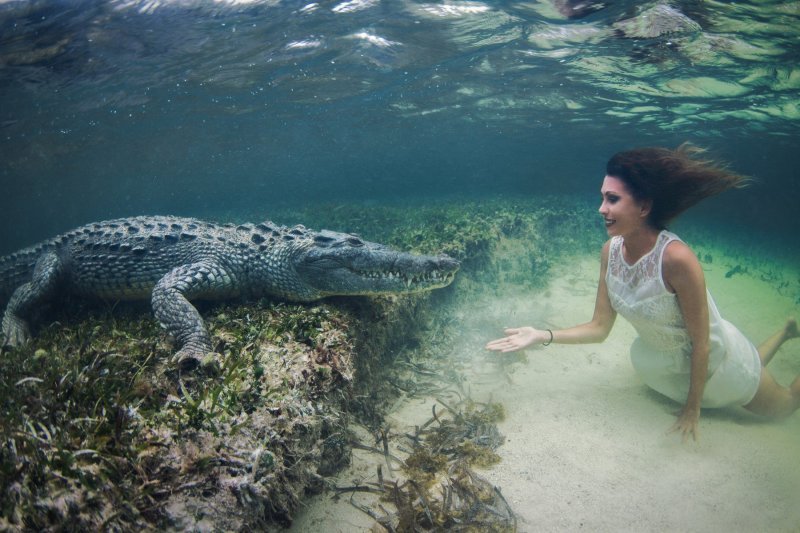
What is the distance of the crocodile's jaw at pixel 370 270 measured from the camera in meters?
3.54

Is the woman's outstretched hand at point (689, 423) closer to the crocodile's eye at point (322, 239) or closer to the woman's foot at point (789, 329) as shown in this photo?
the woman's foot at point (789, 329)

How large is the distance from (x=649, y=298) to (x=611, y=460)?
143 centimetres

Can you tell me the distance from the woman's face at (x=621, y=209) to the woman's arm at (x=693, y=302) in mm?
320

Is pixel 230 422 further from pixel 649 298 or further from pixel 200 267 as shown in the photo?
pixel 649 298

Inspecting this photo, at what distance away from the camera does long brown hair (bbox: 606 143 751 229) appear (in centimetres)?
295

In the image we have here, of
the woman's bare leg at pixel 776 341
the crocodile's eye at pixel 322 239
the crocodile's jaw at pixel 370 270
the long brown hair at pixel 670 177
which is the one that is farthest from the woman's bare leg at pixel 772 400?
the crocodile's eye at pixel 322 239

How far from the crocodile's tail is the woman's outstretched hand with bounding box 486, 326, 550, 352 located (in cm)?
571

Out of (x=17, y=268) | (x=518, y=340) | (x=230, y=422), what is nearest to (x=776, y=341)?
(x=518, y=340)

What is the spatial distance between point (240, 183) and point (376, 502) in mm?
83552

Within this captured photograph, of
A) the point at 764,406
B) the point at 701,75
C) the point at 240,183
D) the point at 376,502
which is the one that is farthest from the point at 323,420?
the point at 240,183

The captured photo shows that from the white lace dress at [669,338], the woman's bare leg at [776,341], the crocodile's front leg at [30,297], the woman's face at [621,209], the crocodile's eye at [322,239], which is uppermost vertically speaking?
the woman's face at [621,209]

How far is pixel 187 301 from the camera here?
3.35 m

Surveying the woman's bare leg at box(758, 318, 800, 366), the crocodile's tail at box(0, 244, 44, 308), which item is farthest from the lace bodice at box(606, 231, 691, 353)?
the crocodile's tail at box(0, 244, 44, 308)

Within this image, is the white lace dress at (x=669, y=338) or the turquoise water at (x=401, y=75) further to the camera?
the turquoise water at (x=401, y=75)
